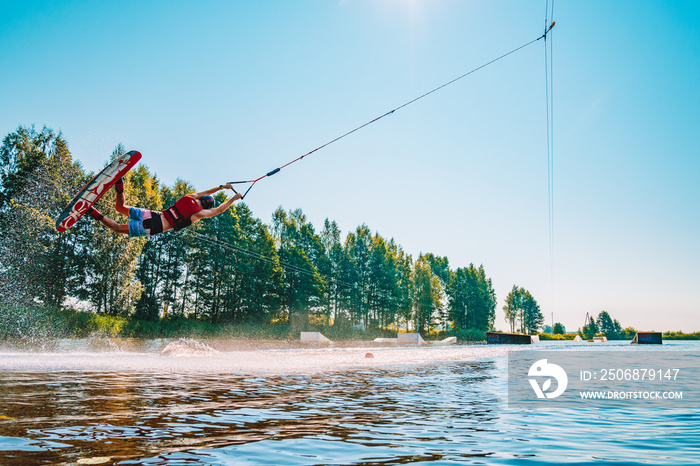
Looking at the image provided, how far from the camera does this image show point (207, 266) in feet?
204

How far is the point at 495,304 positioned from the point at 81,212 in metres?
127

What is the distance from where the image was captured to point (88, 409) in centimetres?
678

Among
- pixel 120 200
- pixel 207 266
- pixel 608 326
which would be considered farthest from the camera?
pixel 608 326

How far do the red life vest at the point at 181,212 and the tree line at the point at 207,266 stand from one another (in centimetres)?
3362

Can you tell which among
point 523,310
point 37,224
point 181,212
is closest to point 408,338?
point 37,224

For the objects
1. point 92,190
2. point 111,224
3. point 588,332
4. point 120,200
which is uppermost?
point 92,190

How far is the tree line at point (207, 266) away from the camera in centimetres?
4106

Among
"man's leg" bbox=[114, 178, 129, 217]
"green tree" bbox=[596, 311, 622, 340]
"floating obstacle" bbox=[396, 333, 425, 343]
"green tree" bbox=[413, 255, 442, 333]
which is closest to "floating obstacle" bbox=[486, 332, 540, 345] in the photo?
"floating obstacle" bbox=[396, 333, 425, 343]

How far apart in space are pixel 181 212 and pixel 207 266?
182 feet

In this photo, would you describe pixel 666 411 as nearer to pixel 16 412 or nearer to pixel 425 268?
pixel 16 412

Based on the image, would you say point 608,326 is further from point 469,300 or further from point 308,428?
point 308,428

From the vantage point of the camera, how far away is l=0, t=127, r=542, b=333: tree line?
4106cm

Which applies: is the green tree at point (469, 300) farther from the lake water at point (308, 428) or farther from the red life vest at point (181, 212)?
the red life vest at point (181, 212)

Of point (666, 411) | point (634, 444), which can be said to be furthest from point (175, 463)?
point (666, 411)
